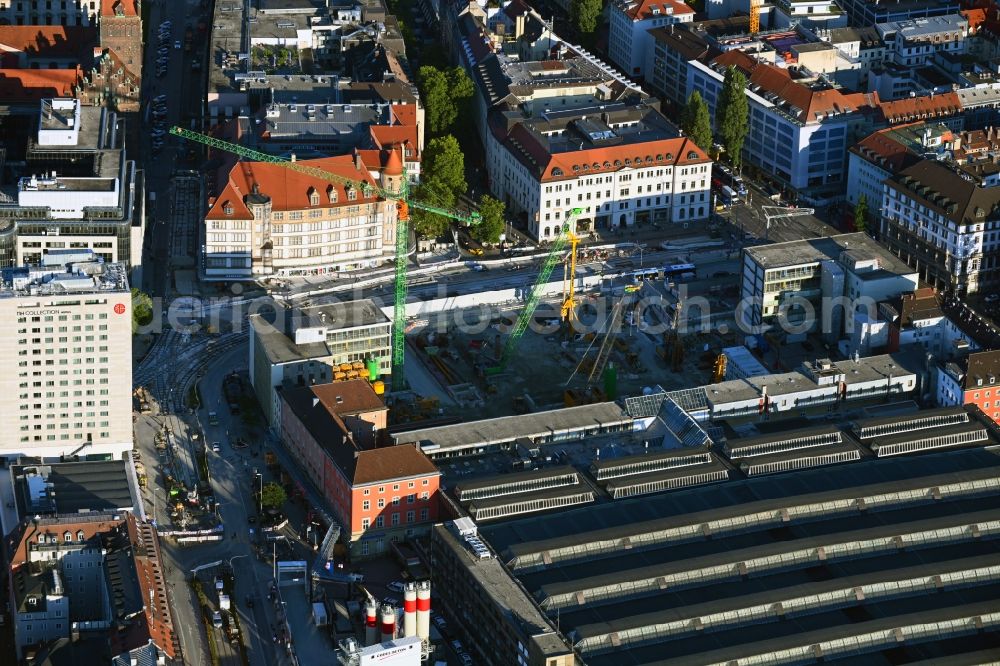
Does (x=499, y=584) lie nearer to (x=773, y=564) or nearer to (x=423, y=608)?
(x=423, y=608)

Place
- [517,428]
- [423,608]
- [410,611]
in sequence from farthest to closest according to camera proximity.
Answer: [517,428]
[423,608]
[410,611]

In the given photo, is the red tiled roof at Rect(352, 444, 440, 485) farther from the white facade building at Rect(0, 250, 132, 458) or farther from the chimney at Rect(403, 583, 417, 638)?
the white facade building at Rect(0, 250, 132, 458)

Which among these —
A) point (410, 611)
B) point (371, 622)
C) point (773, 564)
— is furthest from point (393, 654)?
point (773, 564)

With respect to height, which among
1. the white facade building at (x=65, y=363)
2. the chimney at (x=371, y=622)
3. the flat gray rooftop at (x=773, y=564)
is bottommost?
the chimney at (x=371, y=622)

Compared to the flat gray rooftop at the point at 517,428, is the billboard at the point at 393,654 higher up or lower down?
lower down

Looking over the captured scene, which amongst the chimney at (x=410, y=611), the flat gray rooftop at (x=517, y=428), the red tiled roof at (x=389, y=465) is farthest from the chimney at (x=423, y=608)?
the flat gray rooftop at (x=517, y=428)

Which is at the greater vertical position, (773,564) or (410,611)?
(773,564)

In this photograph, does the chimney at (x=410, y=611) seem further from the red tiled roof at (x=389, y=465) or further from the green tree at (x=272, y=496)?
the green tree at (x=272, y=496)
